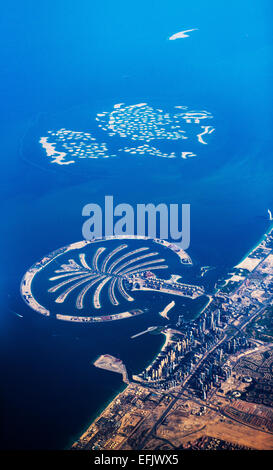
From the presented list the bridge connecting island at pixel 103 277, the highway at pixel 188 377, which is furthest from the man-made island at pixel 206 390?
the bridge connecting island at pixel 103 277

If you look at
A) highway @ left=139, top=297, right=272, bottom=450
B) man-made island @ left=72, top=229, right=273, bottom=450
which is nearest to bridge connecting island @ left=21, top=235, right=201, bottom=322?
man-made island @ left=72, top=229, right=273, bottom=450

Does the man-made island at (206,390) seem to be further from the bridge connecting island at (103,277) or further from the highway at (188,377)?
the bridge connecting island at (103,277)

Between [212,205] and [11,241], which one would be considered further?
[212,205]

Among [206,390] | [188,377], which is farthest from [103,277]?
[206,390]

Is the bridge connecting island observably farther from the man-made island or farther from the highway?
the highway

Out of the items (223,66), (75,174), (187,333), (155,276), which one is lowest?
(187,333)

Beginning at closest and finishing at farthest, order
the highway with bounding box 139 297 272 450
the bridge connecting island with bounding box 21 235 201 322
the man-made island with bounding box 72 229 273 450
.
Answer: the man-made island with bounding box 72 229 273 450 < the highway with bounding box 139 297 272 450 < the bridge connecting island with bounding box 21 235 201 322
